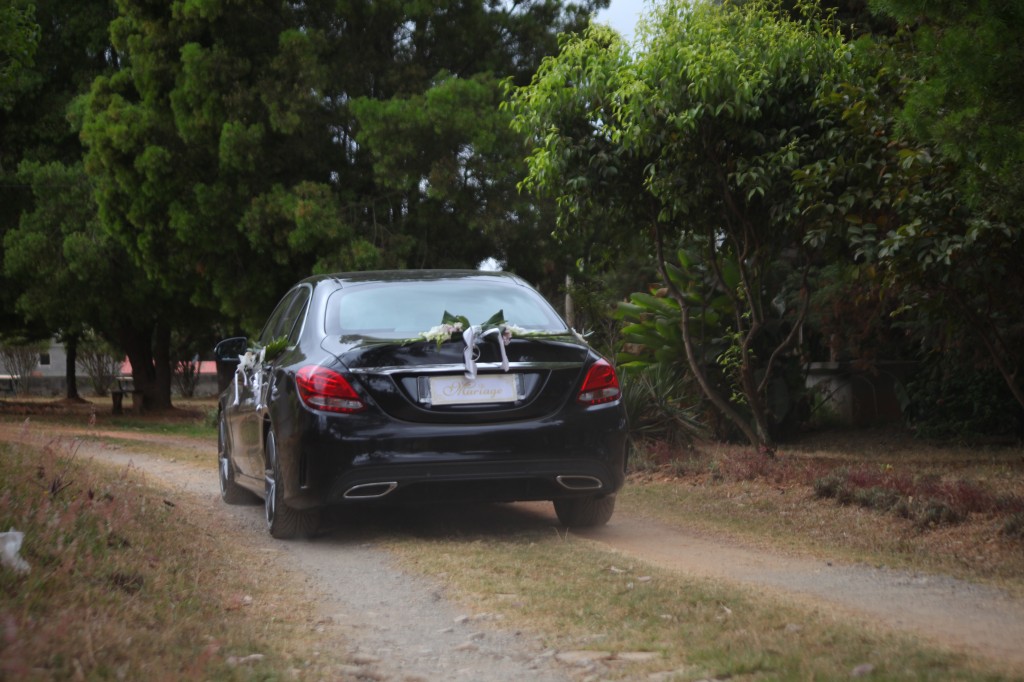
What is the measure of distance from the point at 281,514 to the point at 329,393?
0.91 meters

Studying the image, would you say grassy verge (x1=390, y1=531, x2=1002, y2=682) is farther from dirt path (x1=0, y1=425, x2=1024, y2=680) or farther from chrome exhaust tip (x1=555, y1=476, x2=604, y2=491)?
chrome exhaust tip (x1=555, y1=476, x2=604, y2=491)

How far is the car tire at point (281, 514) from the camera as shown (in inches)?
275

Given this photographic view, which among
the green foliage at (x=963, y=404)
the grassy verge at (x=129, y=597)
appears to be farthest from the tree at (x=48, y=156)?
the grassy verge at (x=129, y=597)

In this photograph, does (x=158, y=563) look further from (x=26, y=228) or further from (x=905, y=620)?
(x=26, y=228)

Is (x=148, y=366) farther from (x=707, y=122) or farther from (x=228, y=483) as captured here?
(x=707, y=122)

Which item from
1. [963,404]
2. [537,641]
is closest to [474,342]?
[537,641]

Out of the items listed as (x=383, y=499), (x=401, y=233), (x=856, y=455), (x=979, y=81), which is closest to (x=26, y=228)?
(x=401, y=233)

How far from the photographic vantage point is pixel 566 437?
6781 mm

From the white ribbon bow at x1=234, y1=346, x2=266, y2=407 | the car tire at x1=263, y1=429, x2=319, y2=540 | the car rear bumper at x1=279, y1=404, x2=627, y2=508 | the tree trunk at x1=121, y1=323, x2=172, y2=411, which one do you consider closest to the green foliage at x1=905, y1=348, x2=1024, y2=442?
the car rear bumper at x1=279, y1=404, x2=627, y2=508

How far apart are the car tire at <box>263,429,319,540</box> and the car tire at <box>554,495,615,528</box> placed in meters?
1.55

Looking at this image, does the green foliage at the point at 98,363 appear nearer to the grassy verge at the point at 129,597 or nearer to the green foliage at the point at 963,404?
the green foliage at the point at 963,404

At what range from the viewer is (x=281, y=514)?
7035mm

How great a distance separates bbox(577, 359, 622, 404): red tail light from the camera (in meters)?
6.91

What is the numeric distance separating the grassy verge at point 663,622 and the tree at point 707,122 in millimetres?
4302
